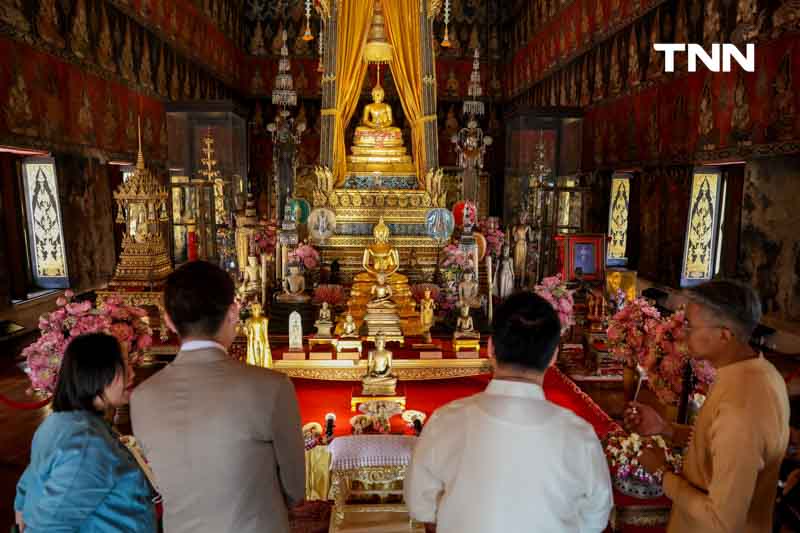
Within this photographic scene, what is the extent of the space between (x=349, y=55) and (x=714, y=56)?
5175 mm

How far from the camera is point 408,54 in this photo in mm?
8445

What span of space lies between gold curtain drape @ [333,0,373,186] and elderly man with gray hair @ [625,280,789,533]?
7231 millimetres

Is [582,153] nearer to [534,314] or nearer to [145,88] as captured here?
[145,88]

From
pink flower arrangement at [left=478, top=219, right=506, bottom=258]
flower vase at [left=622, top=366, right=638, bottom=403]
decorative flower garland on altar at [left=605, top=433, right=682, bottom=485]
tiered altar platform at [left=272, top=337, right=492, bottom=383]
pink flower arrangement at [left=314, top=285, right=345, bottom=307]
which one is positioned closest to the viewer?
decorative flower garland on altar at [left=605, top=433, right=682, bottom=485]

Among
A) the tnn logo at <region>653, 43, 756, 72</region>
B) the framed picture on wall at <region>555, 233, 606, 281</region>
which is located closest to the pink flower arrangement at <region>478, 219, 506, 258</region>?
the framed picture on wall at <region>555, 233, 606, 281</region>

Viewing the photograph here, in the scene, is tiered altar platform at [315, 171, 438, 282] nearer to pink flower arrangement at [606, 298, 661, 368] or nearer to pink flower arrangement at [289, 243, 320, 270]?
pink flower arrangement at [289, 243, 320, 270]

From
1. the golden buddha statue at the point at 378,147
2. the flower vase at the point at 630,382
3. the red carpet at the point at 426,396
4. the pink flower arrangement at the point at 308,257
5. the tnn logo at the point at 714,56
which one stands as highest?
the tnn logo at the point at 714,56

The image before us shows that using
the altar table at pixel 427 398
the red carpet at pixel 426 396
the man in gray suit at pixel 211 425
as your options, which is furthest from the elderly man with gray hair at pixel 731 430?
the red carpet at pixel 426 396

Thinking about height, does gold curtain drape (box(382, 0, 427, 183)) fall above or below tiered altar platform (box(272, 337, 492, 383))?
above

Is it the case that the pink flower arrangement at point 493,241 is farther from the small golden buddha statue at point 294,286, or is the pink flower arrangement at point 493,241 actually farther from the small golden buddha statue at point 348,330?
the small golden buddha statue at point 348,330

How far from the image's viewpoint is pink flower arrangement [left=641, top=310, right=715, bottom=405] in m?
3.19

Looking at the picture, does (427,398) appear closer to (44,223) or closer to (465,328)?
(465,328)

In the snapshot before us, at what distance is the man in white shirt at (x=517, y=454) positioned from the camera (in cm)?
133

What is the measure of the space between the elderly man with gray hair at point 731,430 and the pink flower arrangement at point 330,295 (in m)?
4.85
